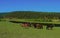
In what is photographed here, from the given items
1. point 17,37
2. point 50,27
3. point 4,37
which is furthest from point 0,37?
point 50,27

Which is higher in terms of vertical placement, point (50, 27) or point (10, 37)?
point (10, 37)

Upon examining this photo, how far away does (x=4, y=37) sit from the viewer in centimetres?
1523

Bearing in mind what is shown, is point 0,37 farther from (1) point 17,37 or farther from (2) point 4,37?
(1) point 17,37

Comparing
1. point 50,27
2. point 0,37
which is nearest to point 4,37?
point 0,37

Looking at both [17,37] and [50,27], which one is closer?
[17,37]

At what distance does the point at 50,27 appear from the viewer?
2639 cm

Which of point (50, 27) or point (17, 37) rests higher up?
point (17, 37)

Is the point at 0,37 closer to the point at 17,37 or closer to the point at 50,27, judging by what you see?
the point at 17,37

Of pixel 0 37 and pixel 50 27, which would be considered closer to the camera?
pixel 0 37

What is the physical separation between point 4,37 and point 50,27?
12.1 m

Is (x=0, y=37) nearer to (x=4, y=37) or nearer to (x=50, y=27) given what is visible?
(x=4, y=37)

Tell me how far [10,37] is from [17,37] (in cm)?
55

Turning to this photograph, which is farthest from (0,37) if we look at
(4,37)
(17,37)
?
(17,37)

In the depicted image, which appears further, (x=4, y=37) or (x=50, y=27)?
(x=50, y=27)
